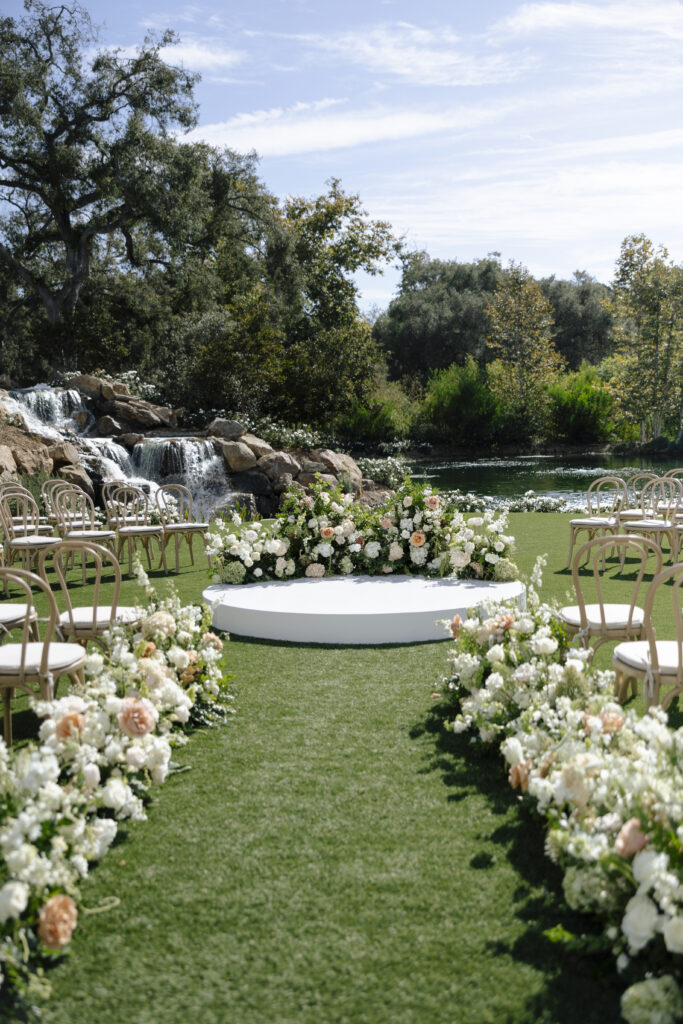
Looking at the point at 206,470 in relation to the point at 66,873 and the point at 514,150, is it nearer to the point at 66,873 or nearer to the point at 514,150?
the point at 514,150

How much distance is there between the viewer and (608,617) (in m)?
4.09

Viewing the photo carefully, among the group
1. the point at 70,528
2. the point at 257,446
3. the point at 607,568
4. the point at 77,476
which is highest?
the point at 257,446

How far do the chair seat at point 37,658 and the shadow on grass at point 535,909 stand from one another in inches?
62.3

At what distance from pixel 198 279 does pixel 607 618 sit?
67.1 feet

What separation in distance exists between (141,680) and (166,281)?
2236cm

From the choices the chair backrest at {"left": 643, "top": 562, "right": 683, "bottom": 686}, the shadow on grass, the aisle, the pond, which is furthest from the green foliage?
the aisle

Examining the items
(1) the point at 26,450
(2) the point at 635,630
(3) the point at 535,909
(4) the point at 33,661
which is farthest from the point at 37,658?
(1) the point at 26,450

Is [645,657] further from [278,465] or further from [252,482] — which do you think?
[252,482]

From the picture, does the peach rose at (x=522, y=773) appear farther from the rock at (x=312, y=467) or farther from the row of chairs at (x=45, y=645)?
the rock at (x=312, y=467)

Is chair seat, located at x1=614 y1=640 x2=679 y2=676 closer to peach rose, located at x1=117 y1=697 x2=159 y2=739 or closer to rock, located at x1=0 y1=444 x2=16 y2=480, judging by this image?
peach rose, located at x1=117 y1=697 x2=159 y2=739

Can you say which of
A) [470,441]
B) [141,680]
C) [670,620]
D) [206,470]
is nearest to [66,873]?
[141,680]

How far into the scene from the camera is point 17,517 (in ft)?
28.5

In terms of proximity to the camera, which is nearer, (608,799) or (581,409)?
(608,799)

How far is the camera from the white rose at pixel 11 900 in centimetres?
199
